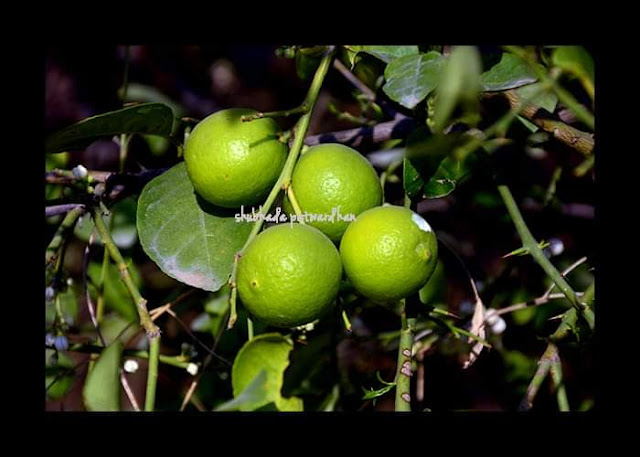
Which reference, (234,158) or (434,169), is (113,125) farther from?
A: (434,169)

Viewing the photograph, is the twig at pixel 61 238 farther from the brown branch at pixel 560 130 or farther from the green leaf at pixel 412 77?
the brown branch at pixel 560 130

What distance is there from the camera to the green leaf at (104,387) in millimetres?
762

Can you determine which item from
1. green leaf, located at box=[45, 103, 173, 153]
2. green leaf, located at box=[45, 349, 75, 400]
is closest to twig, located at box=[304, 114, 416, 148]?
green leaf, located at box=[45, 103, 173, 153]

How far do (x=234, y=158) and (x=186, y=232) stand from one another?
13 centimetres

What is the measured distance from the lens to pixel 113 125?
36.3 inches

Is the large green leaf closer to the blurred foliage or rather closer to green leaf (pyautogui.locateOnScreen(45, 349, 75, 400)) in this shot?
the blurred foliage

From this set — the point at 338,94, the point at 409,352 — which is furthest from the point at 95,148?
the point at 409,352

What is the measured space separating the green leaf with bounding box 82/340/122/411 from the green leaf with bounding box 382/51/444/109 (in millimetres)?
432

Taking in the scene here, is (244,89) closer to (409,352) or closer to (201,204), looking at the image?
(201,204)

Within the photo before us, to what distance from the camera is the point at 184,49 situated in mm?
1954

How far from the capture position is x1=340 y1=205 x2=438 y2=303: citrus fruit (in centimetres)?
81

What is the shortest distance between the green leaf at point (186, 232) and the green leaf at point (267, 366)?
9cm

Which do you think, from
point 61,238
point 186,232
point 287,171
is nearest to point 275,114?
point 287,171

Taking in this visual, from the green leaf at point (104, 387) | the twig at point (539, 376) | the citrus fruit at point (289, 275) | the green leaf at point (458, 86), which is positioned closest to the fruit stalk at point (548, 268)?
the twig at point (539, 376)
